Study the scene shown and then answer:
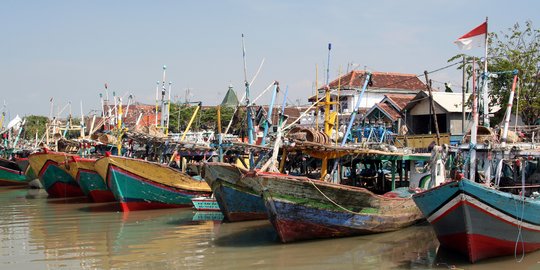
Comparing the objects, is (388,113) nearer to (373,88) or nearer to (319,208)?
(373,88)

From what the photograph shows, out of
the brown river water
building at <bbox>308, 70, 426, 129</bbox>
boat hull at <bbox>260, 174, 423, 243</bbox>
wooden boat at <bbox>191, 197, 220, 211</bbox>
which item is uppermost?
building at <bbox>308, 70, 426, 129</bbox>

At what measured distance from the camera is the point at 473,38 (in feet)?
45.1

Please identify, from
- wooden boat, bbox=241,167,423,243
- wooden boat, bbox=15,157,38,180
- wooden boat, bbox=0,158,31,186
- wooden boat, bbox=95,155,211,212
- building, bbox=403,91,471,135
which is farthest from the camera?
wooden boat, bbox=0,158,31,186

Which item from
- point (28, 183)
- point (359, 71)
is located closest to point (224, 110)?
point (359, 71)

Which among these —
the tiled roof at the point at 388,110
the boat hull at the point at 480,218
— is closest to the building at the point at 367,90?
the tiled roof at the point at 388,110

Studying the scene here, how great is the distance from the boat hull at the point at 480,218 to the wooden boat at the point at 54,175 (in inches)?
684

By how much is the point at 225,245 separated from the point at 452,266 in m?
5.13

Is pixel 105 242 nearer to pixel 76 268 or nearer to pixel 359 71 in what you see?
pixel 76 268

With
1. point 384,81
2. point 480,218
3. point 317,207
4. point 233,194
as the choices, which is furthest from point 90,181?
point 384,81

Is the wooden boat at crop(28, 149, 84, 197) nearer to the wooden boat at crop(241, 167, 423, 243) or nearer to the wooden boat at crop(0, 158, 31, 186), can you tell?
the wooden boat at crop(0, 158, 31, 186)

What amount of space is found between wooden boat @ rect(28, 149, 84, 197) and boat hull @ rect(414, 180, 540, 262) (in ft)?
57.0

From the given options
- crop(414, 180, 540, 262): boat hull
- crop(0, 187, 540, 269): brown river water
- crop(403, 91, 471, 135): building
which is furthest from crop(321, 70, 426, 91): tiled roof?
crop(414, 180, 540, 262): boat hull

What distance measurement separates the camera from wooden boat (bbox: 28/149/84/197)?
25266mm

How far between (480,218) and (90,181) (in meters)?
16.2
